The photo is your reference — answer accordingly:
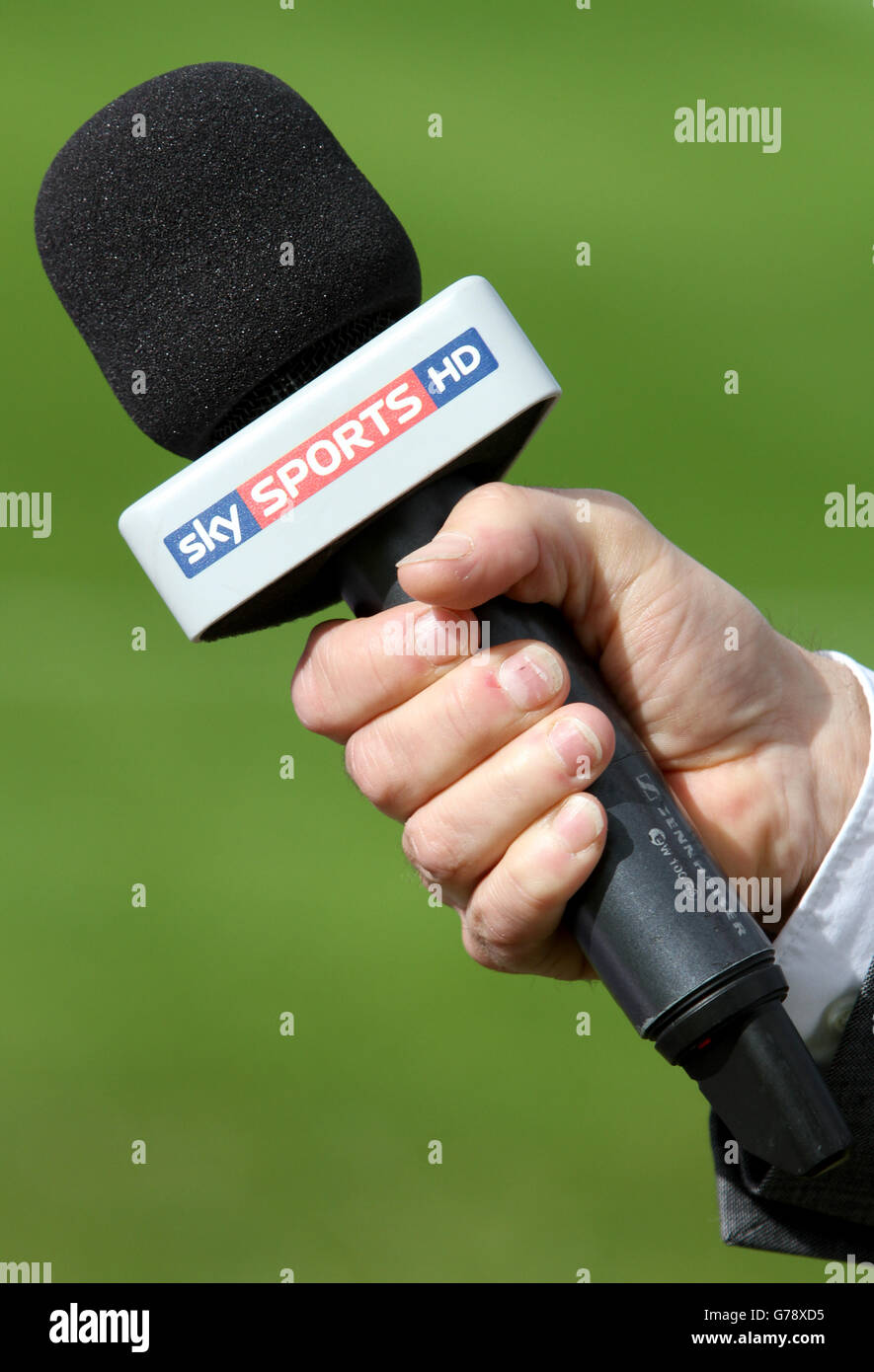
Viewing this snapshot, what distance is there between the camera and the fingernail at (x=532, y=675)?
39 cm

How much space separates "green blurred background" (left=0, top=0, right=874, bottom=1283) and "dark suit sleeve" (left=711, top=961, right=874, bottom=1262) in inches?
20.4

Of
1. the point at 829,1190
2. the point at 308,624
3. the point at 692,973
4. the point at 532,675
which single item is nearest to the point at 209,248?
the point at 532,675

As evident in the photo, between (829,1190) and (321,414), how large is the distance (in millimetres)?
387

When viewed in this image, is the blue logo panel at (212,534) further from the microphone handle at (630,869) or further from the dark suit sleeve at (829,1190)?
the dark suit sleeve at (829,1190)

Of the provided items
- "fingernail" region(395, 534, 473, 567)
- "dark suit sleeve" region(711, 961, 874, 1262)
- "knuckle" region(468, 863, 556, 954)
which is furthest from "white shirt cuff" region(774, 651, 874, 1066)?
"fingernail" region(395, 534, 473, 567)

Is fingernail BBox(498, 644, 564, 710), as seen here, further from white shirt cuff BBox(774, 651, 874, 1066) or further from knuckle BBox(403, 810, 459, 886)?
white shirt cuff BBox(774, 651, 874, 1066)

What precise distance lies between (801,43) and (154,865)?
38.4 inches

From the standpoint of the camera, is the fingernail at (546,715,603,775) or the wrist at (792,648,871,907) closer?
the fingernail at (546,715,603,775)

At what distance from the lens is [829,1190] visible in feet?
1.65

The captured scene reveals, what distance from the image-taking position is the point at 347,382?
375mm

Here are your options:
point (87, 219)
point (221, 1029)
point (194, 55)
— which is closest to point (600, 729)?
point (87, 219)

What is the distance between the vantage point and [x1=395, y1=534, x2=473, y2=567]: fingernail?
371 millimetres

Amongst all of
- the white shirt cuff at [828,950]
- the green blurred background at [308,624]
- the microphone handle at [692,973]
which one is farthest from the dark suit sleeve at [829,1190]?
the green blurred background at [308,624]

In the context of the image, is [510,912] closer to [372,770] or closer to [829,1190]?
[372,770]
